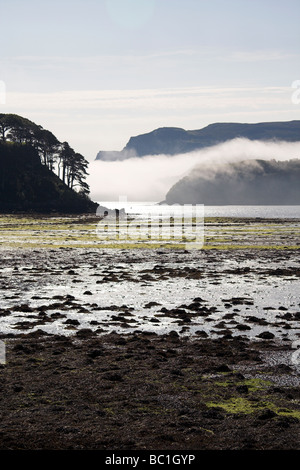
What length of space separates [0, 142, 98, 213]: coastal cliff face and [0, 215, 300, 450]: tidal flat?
367ft

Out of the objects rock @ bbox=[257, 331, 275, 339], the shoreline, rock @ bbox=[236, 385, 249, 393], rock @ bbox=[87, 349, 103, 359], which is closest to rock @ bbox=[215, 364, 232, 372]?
the shoreline

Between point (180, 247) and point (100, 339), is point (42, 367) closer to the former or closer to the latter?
point (100, 339)

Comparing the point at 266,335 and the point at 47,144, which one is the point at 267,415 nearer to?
the point at 266,335

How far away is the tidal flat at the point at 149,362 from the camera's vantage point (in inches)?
359

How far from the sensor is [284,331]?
17312mm

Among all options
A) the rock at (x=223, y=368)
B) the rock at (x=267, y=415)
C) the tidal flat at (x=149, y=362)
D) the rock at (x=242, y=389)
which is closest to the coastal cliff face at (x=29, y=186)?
the tidal flat at (x=149, y=362)

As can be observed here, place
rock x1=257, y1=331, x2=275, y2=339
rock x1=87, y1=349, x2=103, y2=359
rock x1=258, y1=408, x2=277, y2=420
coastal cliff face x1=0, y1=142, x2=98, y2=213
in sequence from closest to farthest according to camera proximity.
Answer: rock x1=258, y1=408, x2=277, y2=420
rock x1=87, y1=349, x2=103, y2=359
rock x1=257, y1=331, x2=275, y2=339
coastal cliff face x1=0, y1=142, x2=98, y2=213

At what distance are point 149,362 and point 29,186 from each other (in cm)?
13201

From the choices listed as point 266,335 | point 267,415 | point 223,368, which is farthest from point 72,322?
point 267,415

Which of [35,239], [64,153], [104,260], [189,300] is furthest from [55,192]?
[189,300]

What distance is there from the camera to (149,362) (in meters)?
13.5

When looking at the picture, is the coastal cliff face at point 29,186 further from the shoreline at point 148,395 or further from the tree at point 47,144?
the shoreline at point 148,395

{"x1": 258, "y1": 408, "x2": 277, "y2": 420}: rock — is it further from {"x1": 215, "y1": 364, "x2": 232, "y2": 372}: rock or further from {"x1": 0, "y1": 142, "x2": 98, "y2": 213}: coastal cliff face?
{"x1": 0, "y1": 142, "x2": 98, "y2": 213}: coastal cliff face

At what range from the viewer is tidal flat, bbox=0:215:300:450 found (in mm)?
→ 9125
